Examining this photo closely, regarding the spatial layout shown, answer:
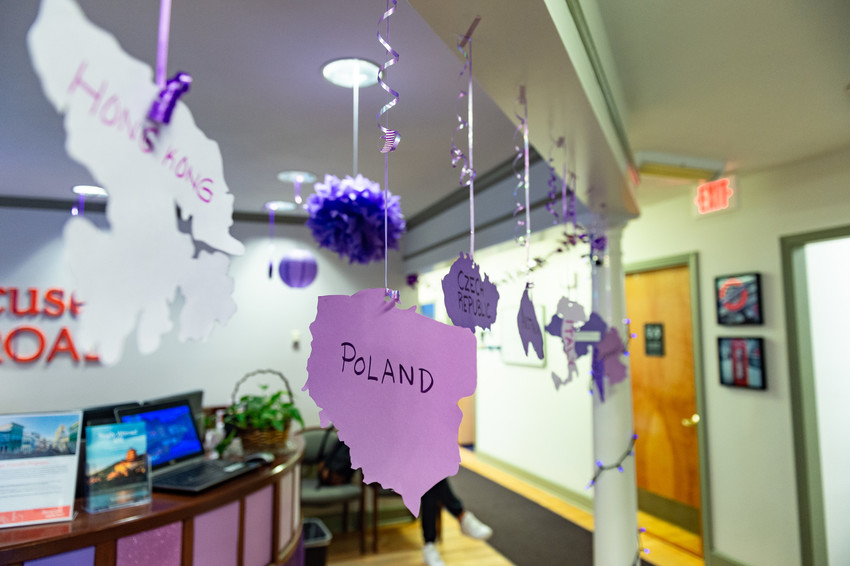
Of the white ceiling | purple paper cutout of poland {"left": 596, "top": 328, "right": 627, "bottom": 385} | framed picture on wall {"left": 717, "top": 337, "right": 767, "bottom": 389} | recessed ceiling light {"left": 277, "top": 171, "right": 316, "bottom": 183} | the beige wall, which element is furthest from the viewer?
recessed ceiling light {"left": 277, "top": 171, "right": 316, "bottom": 183}

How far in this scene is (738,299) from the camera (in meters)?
3.14

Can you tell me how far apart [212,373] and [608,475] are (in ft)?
10.5

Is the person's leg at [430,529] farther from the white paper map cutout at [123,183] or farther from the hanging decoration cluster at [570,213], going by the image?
the white paper map cutout at [123,183]

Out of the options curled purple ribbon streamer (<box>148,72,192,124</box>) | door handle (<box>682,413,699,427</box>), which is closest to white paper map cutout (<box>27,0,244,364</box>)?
curled purple ribbon streamer (<box>148,72,192,124</box>)

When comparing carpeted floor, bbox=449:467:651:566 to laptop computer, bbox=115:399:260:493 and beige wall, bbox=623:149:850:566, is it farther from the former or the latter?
laptop computer, bbox=115:399:260:493

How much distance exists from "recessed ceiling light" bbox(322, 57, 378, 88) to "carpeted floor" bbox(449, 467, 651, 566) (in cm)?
291

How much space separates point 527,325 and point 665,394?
10.7 ft

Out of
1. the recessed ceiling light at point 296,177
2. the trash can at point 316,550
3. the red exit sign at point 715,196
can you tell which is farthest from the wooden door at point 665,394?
the recessed ceiling light at point 296,177

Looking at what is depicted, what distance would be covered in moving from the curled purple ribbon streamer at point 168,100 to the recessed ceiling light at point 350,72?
5.01 feet

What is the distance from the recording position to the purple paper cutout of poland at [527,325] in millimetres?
1145

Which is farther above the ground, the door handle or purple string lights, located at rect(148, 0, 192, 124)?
purple string lights, located at rect(148, 0, 192, 124)

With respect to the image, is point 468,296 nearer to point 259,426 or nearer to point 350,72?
point 350,72

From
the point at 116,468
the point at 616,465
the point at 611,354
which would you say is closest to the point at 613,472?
the point at 616,465

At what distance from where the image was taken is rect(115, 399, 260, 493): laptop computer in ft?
6.31
